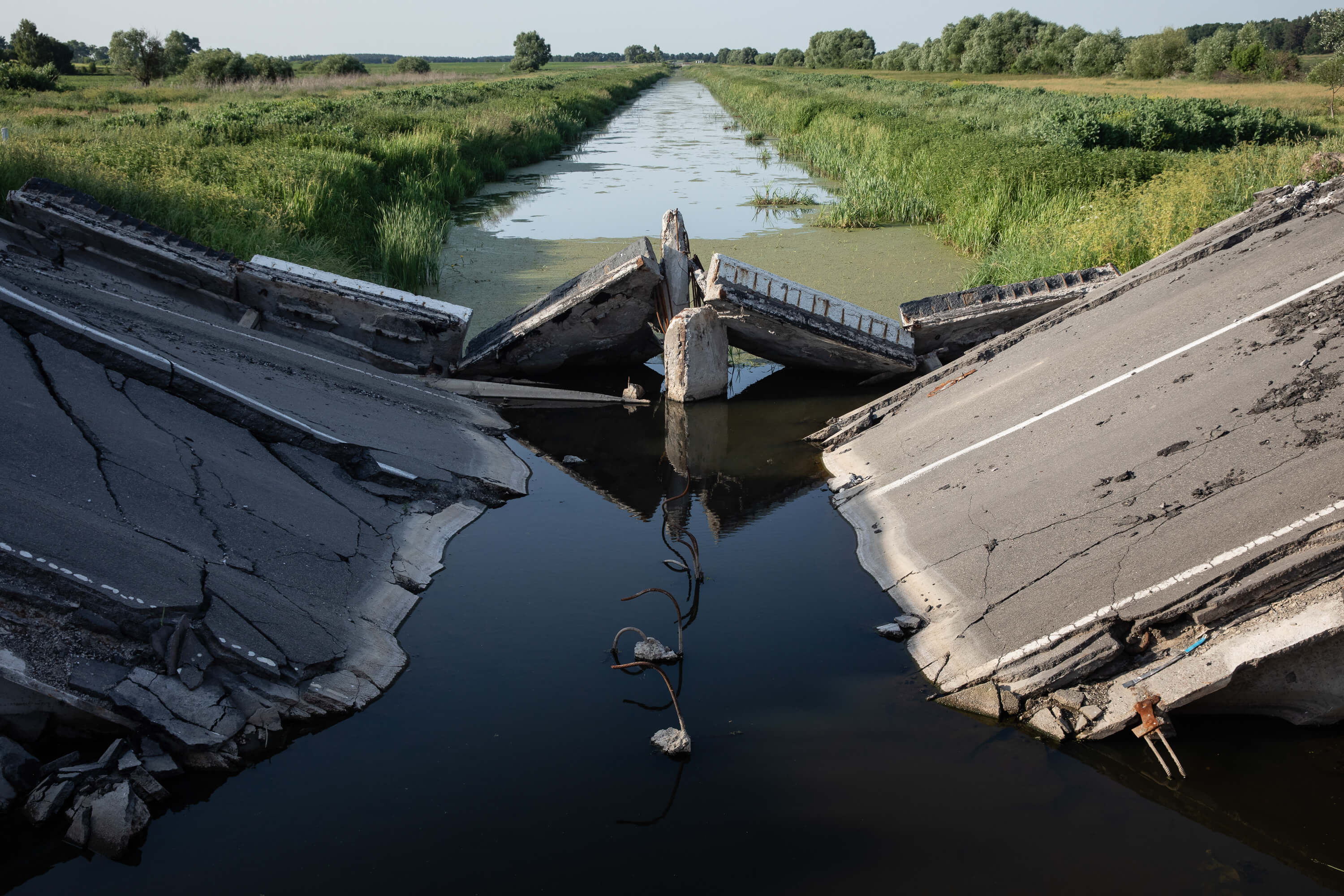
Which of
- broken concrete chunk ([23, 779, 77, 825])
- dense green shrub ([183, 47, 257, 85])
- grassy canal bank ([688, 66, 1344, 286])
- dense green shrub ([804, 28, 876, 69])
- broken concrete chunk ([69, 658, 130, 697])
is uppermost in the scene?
dense green shrub ([804, 28, 876, 69])

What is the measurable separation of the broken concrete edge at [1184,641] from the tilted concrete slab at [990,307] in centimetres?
392

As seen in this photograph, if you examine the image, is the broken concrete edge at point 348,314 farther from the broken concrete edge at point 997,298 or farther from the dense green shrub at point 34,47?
the dense green shrub at point 34,47

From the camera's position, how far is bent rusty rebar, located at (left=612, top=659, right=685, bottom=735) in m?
3.58

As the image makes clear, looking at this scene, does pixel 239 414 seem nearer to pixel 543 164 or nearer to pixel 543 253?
pixel 543 253

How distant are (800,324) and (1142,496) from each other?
3.30 meters

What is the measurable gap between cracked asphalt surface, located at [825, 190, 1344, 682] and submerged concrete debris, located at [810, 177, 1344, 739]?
0.01 metres

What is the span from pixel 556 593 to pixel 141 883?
7.04 ft

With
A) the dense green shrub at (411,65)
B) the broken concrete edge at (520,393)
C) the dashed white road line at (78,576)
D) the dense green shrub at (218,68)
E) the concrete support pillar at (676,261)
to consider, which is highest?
the dense green shrub at (411,65)

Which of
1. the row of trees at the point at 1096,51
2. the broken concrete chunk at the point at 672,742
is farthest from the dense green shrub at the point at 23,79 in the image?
the row of trees at the point at 1096,51

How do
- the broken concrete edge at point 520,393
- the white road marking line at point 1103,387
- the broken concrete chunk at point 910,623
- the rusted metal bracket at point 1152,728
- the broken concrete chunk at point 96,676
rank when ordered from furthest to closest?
the broken concrete edge at point 520,393
the white road marking line at point 1103,387
the broken concrete chunk at point 910,623
the rusted metal bracket at point 1152,728
the broken concrete chunk at point 96,676

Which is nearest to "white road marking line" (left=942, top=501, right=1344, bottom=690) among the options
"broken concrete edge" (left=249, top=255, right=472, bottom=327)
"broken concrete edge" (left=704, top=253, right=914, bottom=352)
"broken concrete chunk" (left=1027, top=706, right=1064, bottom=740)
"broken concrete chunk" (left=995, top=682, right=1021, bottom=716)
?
"broken concrete chunk" (left=995, top=682, right=1021, bottom=716)

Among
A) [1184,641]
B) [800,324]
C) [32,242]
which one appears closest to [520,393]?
[800,324]

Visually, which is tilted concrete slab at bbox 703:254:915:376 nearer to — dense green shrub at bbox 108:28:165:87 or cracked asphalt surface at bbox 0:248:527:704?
cracked asphalt surface at bbox 0:248:527:704

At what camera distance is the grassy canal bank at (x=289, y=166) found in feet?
27.6
